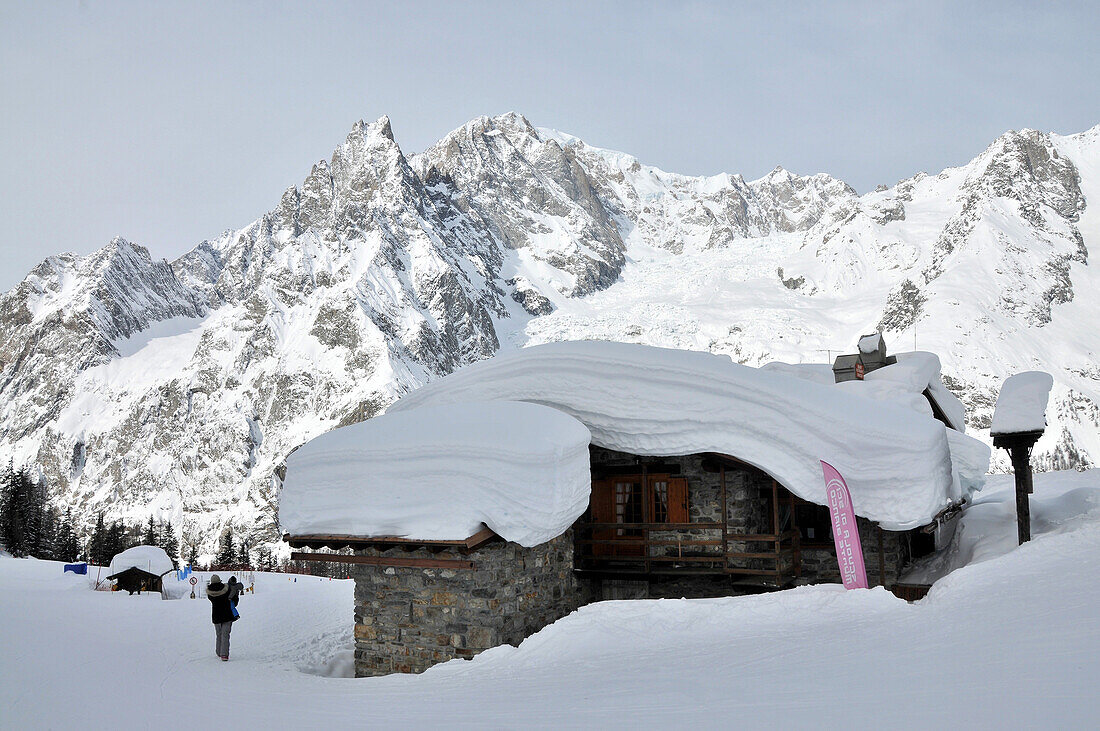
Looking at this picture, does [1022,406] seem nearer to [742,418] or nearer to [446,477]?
[742,418]

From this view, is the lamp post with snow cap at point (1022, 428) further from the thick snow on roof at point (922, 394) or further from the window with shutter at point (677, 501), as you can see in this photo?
the window with shutter at point (677, 501)

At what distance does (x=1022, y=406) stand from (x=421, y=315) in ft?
521

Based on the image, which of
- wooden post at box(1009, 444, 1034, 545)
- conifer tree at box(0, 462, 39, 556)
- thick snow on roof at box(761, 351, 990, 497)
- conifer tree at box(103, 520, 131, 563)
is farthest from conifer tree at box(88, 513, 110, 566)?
wooden post at box(1009, 444, 1034, 545)

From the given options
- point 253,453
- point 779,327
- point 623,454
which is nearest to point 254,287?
point 253,453

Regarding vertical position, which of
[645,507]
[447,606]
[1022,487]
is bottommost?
[447,606]

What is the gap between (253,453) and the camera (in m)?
156

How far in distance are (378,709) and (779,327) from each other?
133335 millimetres

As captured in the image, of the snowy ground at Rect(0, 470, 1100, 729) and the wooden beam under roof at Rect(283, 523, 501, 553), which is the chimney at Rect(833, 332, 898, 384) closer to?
the snowy ground at Rect(0, 470, 1100, 729)

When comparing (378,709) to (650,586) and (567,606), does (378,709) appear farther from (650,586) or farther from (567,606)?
(650,586)

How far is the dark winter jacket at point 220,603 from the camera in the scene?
11039mm

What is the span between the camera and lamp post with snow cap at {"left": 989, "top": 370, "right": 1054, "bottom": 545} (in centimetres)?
1207

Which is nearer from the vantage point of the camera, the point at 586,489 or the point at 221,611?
the point at 221,611

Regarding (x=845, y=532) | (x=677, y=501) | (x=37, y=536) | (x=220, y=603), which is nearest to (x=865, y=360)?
(x=677, y=501)

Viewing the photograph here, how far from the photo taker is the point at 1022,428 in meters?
12.0
